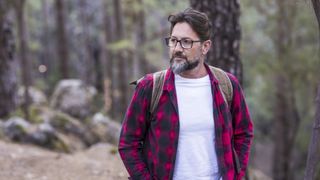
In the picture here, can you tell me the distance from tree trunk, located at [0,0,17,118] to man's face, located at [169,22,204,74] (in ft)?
32.3

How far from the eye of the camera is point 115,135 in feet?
45.8

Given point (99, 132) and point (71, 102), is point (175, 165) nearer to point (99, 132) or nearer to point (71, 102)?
point (99, 132)

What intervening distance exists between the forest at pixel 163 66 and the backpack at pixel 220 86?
752mm

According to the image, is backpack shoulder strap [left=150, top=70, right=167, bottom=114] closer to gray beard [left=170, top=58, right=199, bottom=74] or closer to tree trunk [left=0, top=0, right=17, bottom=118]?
gray beard [left=170, top=58, right=199, bottom=74]

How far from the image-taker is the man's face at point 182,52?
3.08 meters

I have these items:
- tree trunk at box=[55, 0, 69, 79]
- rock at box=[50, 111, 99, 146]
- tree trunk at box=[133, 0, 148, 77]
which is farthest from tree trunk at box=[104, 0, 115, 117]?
rock at box=[50, 111, 99, 146]

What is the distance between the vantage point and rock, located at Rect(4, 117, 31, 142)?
1082 centimetres

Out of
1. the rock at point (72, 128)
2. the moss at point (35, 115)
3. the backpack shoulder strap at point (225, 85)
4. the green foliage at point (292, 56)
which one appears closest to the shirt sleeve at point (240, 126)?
the backpack shoulder strap at point (225, 85)

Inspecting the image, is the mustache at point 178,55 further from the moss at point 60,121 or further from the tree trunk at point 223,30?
the moss at point 60,121

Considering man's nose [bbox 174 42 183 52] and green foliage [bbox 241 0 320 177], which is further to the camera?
green foliage [bbox 241 0 320 177]

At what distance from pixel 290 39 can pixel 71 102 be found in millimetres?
7896

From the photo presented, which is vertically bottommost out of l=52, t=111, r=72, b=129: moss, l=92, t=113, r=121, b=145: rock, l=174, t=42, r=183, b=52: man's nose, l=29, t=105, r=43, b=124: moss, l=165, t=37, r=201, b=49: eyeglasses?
l=92, t=113, r=121, b=145: rock

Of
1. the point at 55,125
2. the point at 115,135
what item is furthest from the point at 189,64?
the point at 115,135

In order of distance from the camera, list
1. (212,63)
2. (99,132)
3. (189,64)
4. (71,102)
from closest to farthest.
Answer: (189,64) → (212,63) → (99,132) → (71,102)
